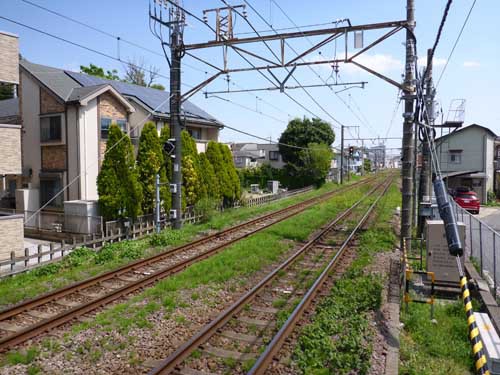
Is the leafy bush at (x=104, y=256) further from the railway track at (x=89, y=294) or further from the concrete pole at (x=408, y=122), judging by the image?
the concrete pole at (x=408, y=122)

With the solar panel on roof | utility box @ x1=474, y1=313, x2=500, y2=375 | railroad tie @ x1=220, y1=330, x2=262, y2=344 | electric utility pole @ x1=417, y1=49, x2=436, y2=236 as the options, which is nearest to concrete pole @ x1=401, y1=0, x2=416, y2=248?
electric utility pole @ x1=417, y1=49, x2=436, y2=236

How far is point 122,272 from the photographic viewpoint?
1066 cm

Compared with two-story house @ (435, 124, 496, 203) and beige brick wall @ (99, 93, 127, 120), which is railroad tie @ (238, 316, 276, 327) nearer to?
Answer: beige brick wall @ (99, 93, 127, 120)

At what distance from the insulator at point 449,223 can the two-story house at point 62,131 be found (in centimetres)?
1345

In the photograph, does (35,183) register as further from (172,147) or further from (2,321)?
(2,321)

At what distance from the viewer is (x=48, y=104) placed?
64.6ft

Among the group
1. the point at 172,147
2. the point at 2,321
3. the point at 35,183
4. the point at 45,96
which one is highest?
the point at 45,96

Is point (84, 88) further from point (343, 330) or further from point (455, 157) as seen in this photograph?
point (455, 157)

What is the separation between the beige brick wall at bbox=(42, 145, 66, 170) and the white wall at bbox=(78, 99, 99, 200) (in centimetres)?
112

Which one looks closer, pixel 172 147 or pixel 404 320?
pixel 404 320

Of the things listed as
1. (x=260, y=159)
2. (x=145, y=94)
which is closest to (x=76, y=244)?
(x=145, y=94)

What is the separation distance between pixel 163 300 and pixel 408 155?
9.46 metres

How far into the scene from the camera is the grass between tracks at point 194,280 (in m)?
7.29

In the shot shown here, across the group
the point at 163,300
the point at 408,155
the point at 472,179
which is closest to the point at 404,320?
the point at 163,300
